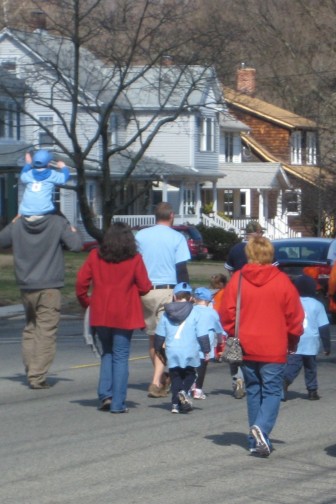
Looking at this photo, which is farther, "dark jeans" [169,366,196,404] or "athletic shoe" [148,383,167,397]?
"athletic shoe" [148,383,167,397]

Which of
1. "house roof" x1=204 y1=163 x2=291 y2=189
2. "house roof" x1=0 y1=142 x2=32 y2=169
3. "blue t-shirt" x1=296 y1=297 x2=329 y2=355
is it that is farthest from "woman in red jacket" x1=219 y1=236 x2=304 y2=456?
"house roof" x1=204 y1=163 x2=291 y2=189

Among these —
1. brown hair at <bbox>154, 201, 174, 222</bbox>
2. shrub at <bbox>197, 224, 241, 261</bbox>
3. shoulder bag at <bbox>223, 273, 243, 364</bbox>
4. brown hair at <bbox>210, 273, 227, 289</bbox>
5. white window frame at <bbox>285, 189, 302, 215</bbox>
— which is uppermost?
brown hair at <bbox>154, 201, 174, 222</bbox>

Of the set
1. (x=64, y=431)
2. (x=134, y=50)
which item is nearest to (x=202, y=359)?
(x=64, y=431)

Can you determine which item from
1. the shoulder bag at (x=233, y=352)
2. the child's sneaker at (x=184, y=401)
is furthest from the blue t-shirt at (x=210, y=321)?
the shoulder bag at (x=233, y=352)

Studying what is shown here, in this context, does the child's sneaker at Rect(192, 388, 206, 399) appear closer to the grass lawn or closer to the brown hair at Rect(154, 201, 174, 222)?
the brown hair at Rect(154, 201, 174, 222)

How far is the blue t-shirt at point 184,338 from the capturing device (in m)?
10.2

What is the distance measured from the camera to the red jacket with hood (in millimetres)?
8164

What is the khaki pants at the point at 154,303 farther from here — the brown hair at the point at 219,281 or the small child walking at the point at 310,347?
the brown hair at the point at 219,281

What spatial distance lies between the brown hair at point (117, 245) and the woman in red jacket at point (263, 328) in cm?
188

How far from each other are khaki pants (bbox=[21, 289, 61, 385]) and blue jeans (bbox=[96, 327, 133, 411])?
134cm

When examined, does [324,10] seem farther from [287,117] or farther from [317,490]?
[317,490]

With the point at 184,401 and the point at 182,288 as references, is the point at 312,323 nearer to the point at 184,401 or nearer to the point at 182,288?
the point at 182,288

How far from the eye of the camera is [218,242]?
46.7m

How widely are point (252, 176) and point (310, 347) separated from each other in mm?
47801
